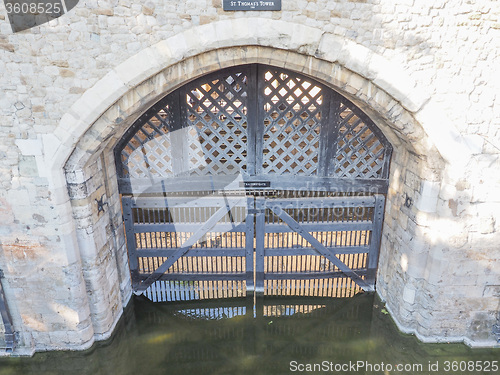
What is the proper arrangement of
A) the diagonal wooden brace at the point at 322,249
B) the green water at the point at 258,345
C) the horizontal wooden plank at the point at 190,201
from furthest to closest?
the diagonal wooden brace at the point at 322,249
the horizontal wooden plank at the point at 190,201
the green water at the point at 258,345

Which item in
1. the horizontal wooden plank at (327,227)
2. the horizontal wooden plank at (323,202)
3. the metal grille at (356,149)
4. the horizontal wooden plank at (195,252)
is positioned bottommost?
the horizontal wooden plank at (195,252)

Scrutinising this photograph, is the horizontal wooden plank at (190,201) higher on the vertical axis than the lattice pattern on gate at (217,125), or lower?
lower

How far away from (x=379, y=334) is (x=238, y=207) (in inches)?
104

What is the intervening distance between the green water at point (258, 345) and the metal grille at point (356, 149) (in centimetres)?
208

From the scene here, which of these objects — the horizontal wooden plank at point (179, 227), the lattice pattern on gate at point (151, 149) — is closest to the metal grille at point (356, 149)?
the horizontal wooden plank at point (179, 227)

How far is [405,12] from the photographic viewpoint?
3566 mm

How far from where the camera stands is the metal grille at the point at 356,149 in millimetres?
4877

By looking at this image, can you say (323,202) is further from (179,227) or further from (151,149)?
(151,149)

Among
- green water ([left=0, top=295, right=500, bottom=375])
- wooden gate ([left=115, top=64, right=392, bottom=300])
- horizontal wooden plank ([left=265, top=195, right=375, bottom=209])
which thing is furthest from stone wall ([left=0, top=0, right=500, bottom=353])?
horizontal wooden plank ([left=265, top=195, right=375, bottom=209])

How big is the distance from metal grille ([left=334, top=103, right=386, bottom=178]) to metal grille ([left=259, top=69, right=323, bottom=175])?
33cm

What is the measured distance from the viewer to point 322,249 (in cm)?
561

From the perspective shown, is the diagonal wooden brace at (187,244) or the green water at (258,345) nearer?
the green water at (258,345)

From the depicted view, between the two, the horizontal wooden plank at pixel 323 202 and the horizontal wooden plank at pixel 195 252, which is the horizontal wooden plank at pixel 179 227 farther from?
the horizontal wooden plank at pixel 323 202

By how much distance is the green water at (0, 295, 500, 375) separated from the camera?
14.8 feet
